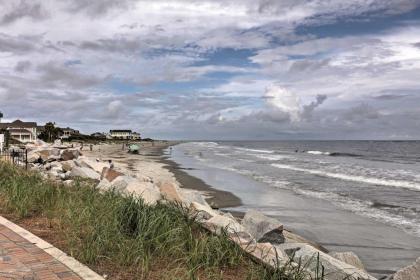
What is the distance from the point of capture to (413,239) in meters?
11.6

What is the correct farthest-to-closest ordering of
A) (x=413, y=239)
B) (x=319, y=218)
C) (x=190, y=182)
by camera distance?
(x=190, y=182) → (x=319, y=218) → (x=413, y=239)

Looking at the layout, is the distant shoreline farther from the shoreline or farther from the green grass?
the green grass

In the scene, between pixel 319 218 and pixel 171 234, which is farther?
pixel 319 218

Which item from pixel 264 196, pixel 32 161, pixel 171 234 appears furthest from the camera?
pixel 32 161

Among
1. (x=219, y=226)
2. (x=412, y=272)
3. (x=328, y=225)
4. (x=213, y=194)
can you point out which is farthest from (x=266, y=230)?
(x=213, y=194)

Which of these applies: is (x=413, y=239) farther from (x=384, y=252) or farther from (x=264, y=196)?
(x=264, y=196)

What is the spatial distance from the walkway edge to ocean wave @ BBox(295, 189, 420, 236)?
1022cm

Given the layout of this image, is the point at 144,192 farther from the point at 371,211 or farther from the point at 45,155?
the point at 45,155

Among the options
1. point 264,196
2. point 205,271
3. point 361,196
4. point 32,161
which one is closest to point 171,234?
point 205,271

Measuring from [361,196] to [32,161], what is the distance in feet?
62.7

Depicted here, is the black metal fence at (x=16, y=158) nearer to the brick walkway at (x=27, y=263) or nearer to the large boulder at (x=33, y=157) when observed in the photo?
the large boulder at (x=33, y=157)

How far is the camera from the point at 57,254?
5402 millimetres

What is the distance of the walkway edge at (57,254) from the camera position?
4746 millimetres

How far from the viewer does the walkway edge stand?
475cm
